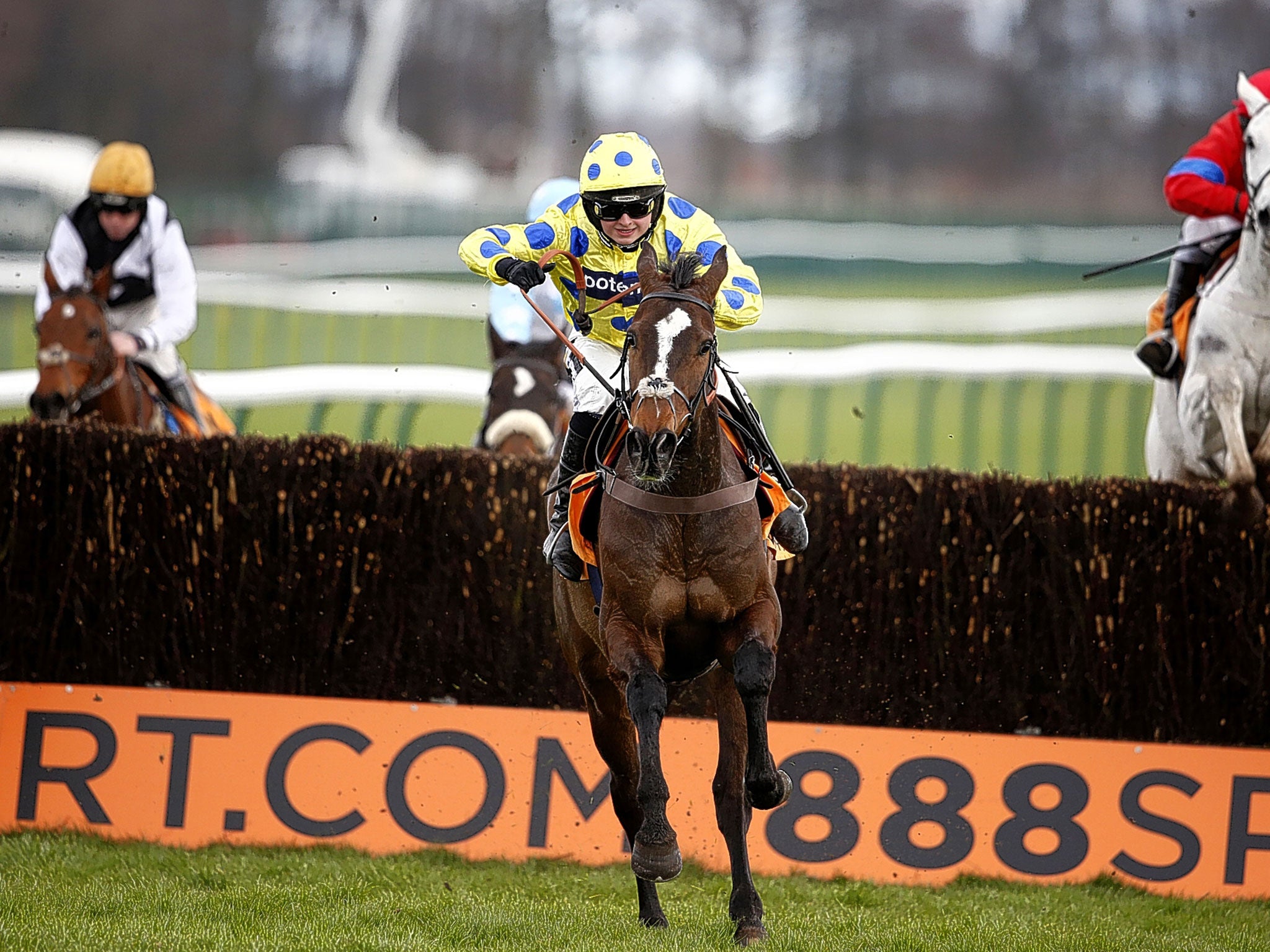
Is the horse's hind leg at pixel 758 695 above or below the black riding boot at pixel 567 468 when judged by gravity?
below

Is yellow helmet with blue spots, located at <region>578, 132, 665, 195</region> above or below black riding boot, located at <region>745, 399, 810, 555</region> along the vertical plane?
above

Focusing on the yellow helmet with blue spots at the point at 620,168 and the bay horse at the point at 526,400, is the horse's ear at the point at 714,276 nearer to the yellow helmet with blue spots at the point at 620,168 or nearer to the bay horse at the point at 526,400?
the yellow helmet with blue spots at the point at 620,168

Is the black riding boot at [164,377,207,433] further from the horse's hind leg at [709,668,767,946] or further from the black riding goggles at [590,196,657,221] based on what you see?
the horse's hind leg at [709,668,767,946]

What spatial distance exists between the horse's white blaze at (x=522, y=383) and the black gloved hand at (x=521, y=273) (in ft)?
14.8

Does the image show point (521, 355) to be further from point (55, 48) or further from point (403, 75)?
point (55, 48)

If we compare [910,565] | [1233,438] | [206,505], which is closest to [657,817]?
[910,565]

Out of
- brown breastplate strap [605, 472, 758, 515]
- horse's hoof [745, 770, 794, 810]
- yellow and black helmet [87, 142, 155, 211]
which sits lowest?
horse's hoof [745, 770, 794, 810]

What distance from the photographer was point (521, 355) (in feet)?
32.2

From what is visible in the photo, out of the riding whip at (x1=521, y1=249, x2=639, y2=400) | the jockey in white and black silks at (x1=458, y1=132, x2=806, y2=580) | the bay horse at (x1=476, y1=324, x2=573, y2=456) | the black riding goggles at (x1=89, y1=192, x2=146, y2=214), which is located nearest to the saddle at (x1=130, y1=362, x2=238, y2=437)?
the black riding goggles at (x1=89, y1=192, x2=146, y2=214)

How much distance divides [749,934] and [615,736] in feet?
2.68

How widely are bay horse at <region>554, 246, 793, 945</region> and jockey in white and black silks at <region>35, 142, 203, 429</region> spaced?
506 cm

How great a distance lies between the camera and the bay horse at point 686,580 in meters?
4.28

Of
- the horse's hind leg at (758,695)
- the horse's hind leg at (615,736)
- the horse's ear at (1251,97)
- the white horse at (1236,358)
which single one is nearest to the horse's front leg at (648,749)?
the horse's hind leg at (758,695)

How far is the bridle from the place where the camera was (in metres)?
8.10
